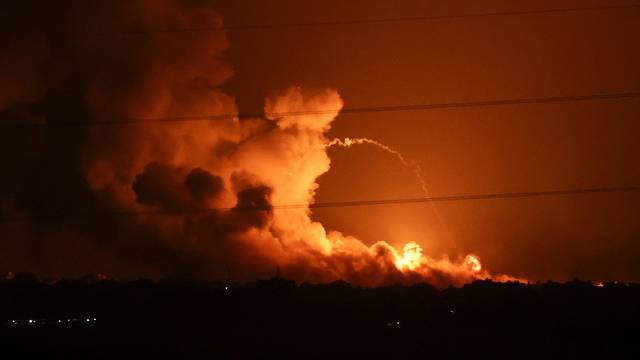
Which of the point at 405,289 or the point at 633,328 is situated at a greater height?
the point at 405,289

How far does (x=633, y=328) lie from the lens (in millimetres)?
36656

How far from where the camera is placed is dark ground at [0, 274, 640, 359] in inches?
1309

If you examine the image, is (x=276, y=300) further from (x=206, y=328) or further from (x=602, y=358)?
(x=602, y=358)

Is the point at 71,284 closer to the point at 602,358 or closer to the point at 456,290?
the point at 456,290

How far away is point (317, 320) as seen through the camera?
47656mm

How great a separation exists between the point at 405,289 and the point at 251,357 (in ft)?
136

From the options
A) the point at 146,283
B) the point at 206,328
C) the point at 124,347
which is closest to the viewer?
the point at 124,347

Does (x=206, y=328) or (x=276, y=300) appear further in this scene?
(x=276, y=300)

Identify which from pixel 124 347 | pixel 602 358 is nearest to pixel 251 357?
pixel 124 347

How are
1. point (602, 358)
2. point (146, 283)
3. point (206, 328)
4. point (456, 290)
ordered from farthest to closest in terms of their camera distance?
point (456, 290) < point (146, 283) < point (206, 328) < point (602, 358)

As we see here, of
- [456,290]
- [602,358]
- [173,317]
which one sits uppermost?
[456,290]

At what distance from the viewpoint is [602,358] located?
1171 inches

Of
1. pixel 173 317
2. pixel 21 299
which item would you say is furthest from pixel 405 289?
pixel 21 299

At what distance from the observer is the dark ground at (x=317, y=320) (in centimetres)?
3325
